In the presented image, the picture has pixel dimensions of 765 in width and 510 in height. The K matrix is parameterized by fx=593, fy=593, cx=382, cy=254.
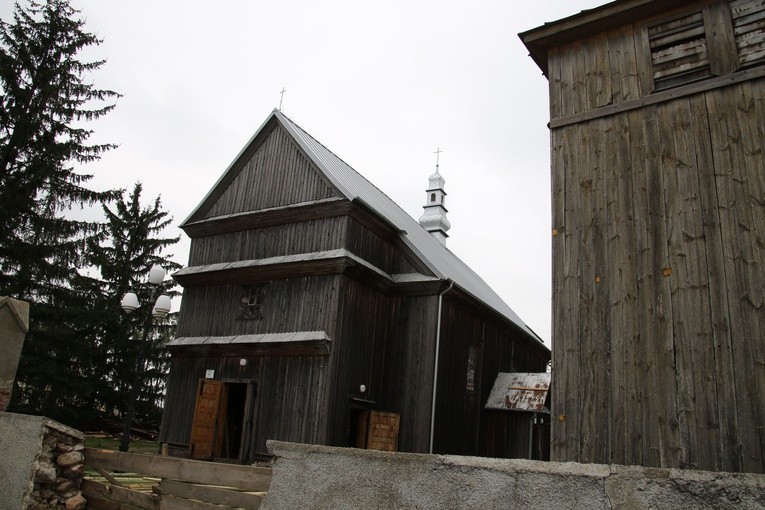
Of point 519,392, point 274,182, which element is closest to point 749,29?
point 274,182

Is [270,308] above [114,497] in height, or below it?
above

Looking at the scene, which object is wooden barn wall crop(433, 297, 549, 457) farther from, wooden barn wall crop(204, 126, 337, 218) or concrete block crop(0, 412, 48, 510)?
concrete block crop(0, 412, 48, 510)

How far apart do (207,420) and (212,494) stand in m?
9.59

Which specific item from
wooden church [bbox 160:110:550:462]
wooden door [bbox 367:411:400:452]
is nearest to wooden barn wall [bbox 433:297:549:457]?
wooden church [bbox 160:110:550:462]

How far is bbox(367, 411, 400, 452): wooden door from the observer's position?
14.6 meters

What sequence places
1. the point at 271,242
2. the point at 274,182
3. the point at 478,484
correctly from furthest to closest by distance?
the point at 274,182
the point at 271,242
the point at 478,484

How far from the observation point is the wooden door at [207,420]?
14.6m

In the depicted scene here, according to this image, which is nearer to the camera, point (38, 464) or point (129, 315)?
point (38, 464)

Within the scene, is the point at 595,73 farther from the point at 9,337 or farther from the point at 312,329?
the point at 9,337

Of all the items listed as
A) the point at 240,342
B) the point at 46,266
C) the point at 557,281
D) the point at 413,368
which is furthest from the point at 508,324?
the point at 46,266

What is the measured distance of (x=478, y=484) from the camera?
3695 millimetres

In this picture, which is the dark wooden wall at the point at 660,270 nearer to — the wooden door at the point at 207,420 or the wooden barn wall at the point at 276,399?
the wooden barn wall at the point at 276,399

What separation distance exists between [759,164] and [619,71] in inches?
94.3

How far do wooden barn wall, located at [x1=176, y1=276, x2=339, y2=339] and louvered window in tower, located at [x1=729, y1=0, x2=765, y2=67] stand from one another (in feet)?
31.7
